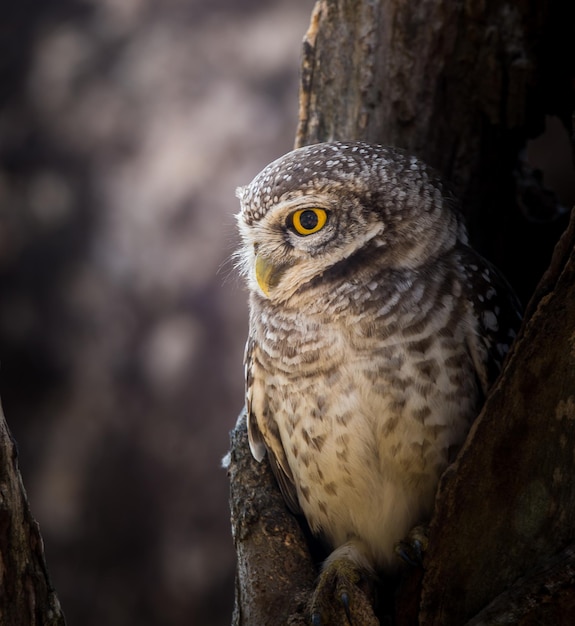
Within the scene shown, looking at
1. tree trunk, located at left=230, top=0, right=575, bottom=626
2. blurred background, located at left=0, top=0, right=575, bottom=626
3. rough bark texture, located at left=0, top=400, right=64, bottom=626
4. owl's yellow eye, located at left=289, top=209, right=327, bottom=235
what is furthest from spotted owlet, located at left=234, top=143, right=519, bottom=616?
blurred background, located at left=0, top=0, right=575, bottom=626

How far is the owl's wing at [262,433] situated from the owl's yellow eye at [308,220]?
14.8 inches

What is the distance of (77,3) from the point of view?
167 inches

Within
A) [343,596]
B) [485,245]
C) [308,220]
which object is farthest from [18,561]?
[485,245]

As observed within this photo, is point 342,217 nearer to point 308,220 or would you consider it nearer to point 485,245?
point 308,220

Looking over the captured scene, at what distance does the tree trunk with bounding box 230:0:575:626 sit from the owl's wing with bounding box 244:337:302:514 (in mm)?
59

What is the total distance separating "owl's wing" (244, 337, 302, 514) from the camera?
2.14 meters

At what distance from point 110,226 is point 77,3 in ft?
4.22

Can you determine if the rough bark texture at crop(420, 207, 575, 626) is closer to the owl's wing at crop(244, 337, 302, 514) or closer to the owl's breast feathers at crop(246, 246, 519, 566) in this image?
the owl's breast feathers at crop(246, 246, 519, 566)

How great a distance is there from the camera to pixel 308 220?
197 cm

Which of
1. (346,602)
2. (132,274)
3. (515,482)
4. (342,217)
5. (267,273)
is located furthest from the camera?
(132,274)

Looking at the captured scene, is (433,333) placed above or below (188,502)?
above

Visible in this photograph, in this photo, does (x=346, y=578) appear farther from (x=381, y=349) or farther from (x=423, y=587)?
(x=381, y=349)

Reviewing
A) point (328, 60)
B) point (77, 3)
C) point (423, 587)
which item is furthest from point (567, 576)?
point (77, 3)

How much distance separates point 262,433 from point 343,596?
521 mm
